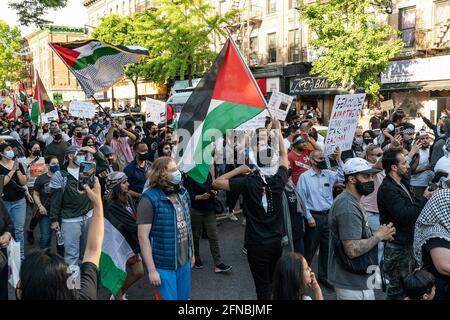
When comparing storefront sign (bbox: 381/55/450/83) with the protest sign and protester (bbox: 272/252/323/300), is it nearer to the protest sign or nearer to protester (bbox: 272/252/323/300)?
the protest sign

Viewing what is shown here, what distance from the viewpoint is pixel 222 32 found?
91.7ft

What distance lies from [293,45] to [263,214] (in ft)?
88.5

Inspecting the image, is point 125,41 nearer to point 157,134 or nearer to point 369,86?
point 369,86

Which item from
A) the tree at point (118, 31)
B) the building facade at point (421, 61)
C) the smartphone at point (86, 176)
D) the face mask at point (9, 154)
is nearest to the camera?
the smartphone at point (86, 176)

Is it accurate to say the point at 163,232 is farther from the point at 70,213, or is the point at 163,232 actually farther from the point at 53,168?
the point at 53,168

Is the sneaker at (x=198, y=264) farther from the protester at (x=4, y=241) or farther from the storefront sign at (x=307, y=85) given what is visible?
the storefront sign at (x=307, y=85)

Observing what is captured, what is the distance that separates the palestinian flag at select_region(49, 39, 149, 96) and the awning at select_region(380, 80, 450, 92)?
53.4 ft

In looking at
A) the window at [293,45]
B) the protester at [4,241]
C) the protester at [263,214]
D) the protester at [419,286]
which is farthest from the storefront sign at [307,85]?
the protester at [419,286]

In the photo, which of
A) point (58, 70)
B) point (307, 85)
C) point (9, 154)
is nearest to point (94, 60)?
point (9, 154)

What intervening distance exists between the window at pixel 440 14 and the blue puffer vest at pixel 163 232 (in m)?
21.4

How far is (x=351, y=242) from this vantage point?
11.2 feet

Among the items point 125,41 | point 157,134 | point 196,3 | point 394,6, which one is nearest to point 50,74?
point 125,41

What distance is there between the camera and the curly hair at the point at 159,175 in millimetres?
3893

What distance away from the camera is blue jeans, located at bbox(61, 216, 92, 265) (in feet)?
17.5
